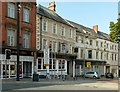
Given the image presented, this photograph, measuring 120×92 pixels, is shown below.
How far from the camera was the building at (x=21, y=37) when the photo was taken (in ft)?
117

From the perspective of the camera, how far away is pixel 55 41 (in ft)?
159

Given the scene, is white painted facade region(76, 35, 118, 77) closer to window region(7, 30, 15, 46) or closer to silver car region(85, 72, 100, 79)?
silver car region(85, 72, 100, 79)

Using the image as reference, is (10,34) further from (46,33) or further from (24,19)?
(46,33)

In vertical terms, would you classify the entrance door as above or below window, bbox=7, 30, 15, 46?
below

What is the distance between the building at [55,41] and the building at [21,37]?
201 centimetres

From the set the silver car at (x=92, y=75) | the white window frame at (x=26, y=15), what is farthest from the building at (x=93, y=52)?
the white window frame at (x=26, y=15)

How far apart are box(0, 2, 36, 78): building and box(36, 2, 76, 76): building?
2.01 meters

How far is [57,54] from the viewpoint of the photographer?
47719mm

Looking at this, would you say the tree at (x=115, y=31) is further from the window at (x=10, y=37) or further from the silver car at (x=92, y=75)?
the silver car at (x=92, y=75)

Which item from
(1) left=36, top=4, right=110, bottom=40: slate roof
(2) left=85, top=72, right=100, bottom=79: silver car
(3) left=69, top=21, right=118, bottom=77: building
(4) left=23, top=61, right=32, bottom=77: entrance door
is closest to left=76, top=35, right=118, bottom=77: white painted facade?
(3) left=69, top=21, right=118, bottom=77: building

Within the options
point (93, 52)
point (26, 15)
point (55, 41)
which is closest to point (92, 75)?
point (93, 52)

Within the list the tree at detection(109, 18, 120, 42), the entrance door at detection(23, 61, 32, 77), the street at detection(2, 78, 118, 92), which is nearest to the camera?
the street at detection(2, 78, 118, 92)

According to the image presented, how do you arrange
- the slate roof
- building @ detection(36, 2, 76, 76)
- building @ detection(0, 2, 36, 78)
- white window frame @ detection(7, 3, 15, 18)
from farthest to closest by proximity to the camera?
the slate roof, building @ detection(36, 2, 76, 76), white window frame @ detection(7, 3, 15, 18), building @ detection(0, 2, 36, 78)

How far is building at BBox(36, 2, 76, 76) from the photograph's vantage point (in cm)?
4372
